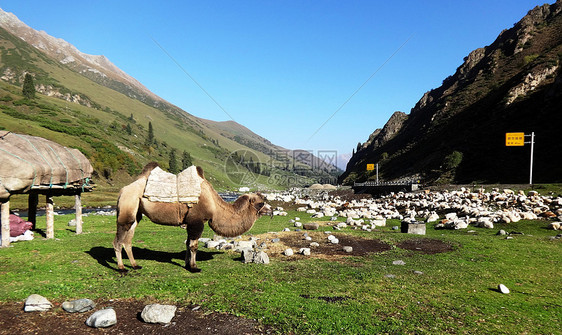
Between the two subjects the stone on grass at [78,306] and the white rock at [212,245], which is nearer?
the stone on grass at [78,306]

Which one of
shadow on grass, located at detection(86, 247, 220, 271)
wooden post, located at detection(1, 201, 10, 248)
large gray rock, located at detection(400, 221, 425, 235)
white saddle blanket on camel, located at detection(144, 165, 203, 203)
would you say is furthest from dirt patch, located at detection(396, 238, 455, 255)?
wooden post, located at detection(1, 201, 10, 248)

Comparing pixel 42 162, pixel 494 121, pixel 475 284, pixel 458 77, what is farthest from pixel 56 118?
pixel 458 77

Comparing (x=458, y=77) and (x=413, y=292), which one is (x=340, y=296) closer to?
(x=413, y=292)

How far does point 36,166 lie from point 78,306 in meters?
8.63

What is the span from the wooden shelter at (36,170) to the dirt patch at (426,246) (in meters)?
16.9

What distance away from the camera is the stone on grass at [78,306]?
19.9ft

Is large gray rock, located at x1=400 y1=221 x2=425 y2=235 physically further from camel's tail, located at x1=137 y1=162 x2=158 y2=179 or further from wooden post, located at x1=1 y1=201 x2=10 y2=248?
wooden post, located at x1=1 y1=201 x2=10 y2=248

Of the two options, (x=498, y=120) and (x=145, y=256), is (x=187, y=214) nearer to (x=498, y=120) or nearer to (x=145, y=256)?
(x=145, y=256)

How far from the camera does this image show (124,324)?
18.8 feet

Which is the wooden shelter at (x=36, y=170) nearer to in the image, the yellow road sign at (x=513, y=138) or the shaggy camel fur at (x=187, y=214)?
the shaggy camel fur at (x=187, y=214)

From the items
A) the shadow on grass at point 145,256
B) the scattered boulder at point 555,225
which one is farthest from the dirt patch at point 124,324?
the scattered boulder at point 555,225

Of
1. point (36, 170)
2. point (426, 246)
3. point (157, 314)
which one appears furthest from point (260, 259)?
point (36, 170)

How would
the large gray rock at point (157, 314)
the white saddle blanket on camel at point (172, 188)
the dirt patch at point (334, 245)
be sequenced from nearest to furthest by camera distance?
the large gray rock at point (157, 314)
the white saddle blanket on camel at point (172, 188)
the dirt patch at point (334, 245)

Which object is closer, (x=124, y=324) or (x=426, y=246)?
(x=124, y=324)
